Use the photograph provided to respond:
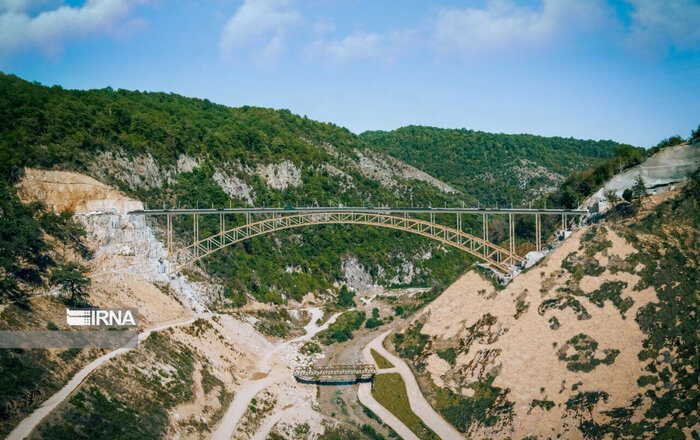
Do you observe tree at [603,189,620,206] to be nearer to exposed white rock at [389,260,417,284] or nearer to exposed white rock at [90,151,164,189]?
exposed white rock at [389,260,417,284]

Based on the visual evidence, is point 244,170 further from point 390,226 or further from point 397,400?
point 397,400

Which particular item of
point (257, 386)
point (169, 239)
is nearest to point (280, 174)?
point (169, 239)

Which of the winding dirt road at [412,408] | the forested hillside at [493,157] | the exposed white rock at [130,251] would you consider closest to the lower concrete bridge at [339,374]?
the winding dirt road at [412,408]

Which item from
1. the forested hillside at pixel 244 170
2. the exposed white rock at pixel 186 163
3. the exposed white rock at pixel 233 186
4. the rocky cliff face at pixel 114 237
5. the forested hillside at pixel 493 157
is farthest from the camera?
the forested hillside at pixel 493 157

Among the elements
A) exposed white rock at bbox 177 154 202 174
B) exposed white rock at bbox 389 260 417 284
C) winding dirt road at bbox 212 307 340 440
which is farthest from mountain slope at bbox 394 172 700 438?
exposed white rock at bbox 177 154 202 174

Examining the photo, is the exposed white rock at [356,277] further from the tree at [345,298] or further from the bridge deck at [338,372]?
the bridge deck at [338,372]
